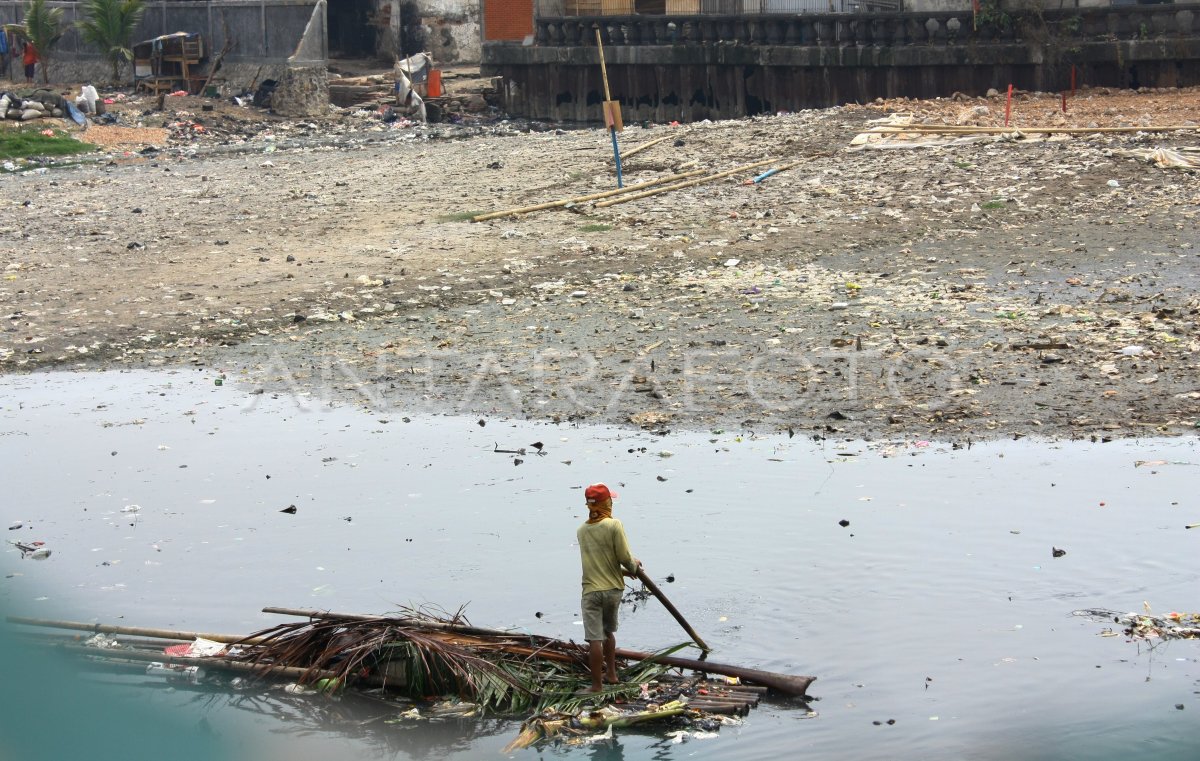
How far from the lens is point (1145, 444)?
25.7ft

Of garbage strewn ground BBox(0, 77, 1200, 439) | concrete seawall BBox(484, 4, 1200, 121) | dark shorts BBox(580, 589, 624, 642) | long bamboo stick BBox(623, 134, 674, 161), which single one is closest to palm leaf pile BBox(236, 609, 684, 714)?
dark shorts BBox(580, 589, 624, 642)

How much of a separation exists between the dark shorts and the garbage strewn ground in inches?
130

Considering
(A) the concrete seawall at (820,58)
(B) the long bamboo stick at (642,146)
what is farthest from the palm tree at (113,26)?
(B) the long bamboo stick at (642,146)

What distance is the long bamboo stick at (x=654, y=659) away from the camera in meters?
5.15

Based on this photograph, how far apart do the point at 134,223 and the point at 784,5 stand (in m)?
17.3

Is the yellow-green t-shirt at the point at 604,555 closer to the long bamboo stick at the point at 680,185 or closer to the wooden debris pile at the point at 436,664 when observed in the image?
the wooden debris pile at the point at 436,664

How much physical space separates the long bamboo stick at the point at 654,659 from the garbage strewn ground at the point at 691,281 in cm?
313

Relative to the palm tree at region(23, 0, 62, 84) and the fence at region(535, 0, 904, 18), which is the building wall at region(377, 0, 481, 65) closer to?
the fence at region(535, 0, 904, 18)

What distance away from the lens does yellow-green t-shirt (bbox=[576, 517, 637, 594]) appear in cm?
509

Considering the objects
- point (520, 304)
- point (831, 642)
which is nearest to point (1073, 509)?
point (831, 642)

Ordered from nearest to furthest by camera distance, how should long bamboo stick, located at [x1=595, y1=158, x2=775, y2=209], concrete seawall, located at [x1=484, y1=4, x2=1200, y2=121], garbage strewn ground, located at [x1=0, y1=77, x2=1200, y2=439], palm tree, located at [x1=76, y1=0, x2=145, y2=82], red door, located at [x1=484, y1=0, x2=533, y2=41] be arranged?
garbage strewn ground, located at [x1=0, y1=77, x2=1200, y2=439] → long bamboo stick, located at [x1=595, y1=158, x2=775, y2=209] → concrete seawall, located at [x1=484, y1=4, x2=1200, y2=121] → palm tree, located at [x1=76, y1=0, x2=145, y2=82] → red door, located at [x1=484, y1=0, x2=533, y2=41]

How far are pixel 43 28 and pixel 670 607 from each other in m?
26.4

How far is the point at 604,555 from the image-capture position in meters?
5.12

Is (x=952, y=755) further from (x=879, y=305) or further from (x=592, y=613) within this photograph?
(x=879, y=305)
